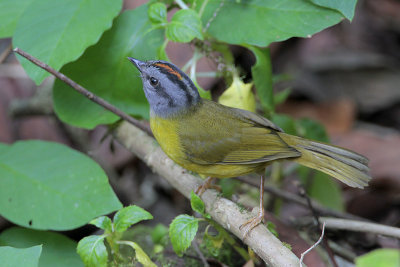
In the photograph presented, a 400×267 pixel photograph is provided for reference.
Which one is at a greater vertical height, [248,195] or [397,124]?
[248,195]

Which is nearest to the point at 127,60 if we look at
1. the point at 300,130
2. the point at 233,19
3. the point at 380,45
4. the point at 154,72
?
the point at 154,72

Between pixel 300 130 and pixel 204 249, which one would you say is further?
pixel 300 130

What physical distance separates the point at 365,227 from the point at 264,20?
4.72 ft

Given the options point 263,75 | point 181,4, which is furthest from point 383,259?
point 181,4

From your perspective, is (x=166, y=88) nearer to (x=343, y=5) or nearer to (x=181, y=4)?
(x=181, y=4)

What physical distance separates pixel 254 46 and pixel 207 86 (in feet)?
6.47

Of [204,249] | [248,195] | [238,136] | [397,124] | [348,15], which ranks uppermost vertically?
[348,15]

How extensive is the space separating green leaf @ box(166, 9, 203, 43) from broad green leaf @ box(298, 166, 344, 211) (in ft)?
6.39

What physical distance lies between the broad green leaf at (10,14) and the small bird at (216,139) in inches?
37.5

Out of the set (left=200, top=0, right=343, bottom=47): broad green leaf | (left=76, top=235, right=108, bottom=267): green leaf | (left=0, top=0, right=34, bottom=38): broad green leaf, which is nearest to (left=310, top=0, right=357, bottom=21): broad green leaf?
(left=200, top=0, right=343, bottom=47): broad green leaf

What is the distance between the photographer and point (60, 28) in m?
3.13

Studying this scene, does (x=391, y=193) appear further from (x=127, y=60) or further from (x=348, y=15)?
(x=127, y=60)

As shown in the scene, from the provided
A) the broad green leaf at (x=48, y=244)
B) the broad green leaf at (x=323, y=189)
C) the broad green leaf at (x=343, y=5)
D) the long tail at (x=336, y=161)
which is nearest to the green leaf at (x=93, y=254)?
the broad green leaf at (x=48, y=244)

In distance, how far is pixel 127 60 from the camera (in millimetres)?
3434
